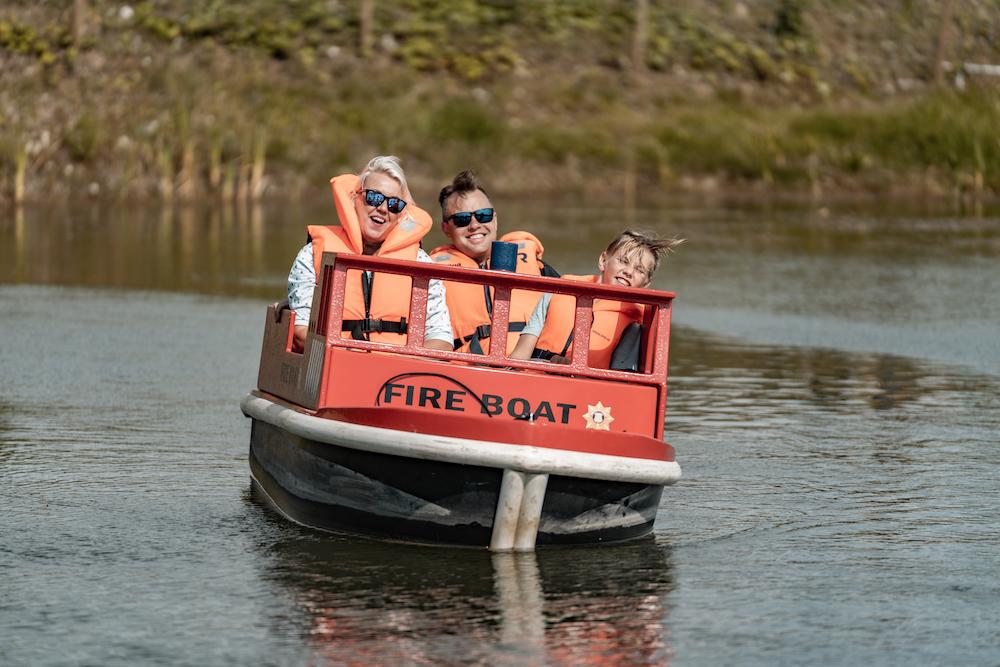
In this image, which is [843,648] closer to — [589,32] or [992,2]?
[589,32]

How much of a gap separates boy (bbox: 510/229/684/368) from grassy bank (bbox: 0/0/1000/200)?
22023 millimetres

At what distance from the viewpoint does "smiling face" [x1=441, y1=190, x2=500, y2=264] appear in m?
8.52

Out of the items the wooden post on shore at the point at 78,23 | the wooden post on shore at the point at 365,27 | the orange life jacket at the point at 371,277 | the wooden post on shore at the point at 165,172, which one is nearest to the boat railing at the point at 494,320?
the orange life jacket at the point at 371,277

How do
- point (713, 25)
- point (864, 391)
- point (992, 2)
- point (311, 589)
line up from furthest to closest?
point (992, 2), point (713, 25), point (864, 391), point (311, 589)

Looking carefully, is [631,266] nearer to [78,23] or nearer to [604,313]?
[604,313]

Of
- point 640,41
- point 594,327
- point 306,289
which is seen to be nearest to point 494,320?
point 594,327

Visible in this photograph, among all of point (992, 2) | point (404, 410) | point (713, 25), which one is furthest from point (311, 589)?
point (992, 2)

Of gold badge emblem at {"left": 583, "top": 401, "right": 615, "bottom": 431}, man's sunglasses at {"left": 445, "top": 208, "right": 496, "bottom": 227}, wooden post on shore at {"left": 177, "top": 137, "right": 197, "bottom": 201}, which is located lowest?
gold badge emblem at {"left": 583, "top": 401, "right": 615, "bottom": 431}

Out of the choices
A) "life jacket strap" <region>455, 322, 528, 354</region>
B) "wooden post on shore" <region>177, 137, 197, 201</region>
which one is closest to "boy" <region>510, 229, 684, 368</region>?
"life jacket strap" <region>455, 322, 528, 354</region>

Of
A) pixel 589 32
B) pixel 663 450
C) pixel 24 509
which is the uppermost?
pixel 589 32

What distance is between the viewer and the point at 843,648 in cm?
614

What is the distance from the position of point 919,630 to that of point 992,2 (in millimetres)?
58456

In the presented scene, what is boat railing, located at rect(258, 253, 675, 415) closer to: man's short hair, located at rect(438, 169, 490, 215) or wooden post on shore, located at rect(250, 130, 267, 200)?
man's short hair, located at rect(438, 169, 490, 215)

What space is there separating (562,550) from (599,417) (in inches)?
22.2
